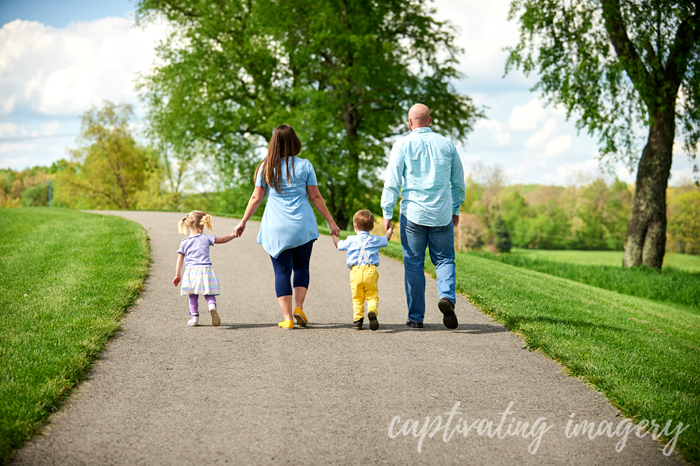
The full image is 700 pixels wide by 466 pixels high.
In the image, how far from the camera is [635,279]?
51.5 feet

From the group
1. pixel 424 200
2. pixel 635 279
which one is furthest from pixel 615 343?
pixel 635 279

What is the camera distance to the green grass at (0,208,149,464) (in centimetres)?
355

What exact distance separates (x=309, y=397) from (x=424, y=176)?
108 inches

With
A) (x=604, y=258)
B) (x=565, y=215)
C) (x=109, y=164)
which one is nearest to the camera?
(x=109, y=164)

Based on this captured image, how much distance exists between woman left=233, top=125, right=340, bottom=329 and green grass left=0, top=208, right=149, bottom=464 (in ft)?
5.62

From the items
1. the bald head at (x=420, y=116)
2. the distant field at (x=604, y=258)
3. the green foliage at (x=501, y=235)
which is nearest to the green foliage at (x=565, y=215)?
the green foliage at (x=501, y=235)

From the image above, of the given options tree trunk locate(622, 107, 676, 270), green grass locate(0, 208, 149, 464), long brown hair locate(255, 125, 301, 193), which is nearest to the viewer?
green grass locate(0, 208, 149, 464)

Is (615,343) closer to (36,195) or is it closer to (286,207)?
(286,207)

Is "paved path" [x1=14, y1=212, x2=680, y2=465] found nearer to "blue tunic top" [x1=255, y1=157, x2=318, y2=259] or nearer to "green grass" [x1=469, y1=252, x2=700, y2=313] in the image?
"blue tunic top" [x1=255, y1=157, x2=318, y2=259]

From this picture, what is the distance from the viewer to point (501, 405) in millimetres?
3799

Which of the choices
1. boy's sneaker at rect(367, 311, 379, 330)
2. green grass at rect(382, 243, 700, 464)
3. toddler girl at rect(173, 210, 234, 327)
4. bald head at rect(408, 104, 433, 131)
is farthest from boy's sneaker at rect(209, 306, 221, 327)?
green grass at rect(382, 243, 700, 464)

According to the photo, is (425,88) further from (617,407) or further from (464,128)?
(617,407)

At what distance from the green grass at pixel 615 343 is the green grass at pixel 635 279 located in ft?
17.1

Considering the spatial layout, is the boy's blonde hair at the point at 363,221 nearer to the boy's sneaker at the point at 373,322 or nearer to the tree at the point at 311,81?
the boy's sneaker at the point at 373,322
